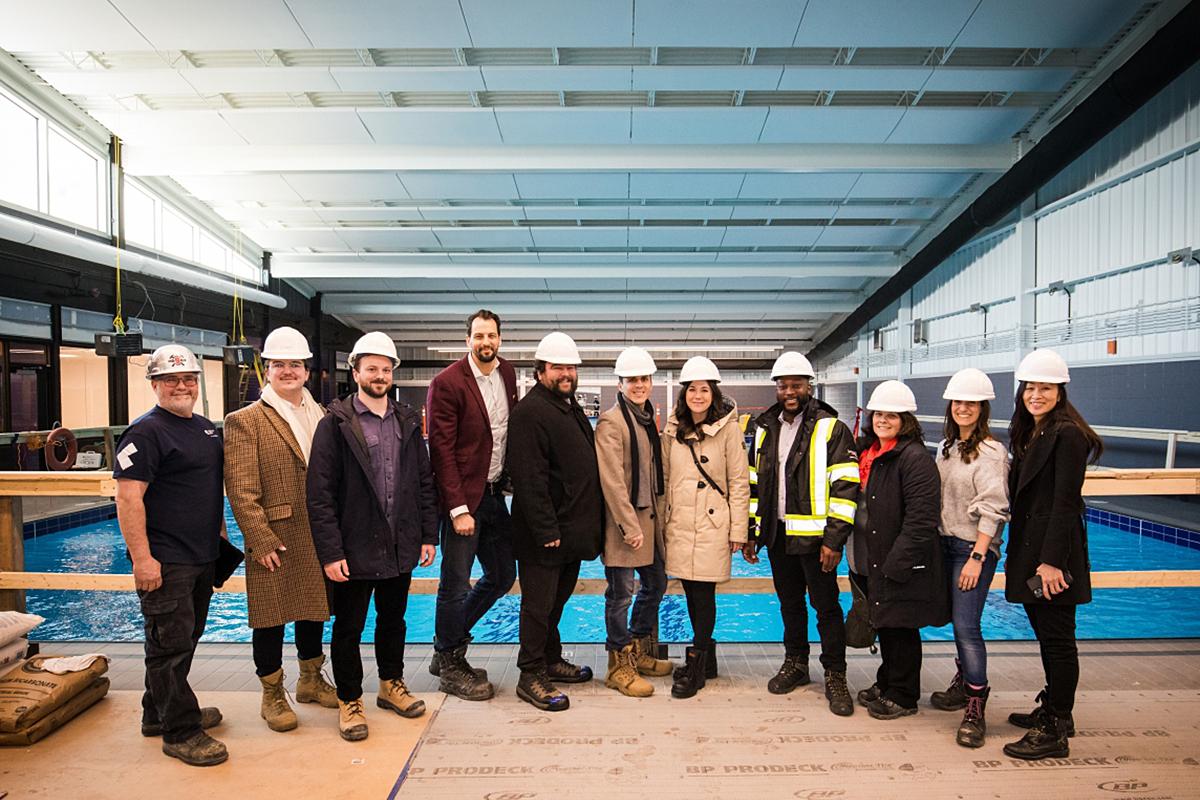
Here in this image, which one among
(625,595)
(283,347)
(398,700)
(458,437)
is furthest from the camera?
(625,595)

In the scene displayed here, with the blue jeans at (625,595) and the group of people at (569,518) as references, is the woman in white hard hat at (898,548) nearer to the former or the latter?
the group of people at (569,518)

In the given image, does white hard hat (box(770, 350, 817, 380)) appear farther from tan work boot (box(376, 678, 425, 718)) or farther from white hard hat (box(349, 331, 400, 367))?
tan work boot (box(376, 678, 425, 718))

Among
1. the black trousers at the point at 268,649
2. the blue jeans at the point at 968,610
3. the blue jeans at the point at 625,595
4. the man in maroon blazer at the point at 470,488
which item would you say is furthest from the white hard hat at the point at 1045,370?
the black trousers at the point at 268,649

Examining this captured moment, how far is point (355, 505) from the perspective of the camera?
2787 millimetres

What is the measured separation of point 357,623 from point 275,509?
0.61 meters

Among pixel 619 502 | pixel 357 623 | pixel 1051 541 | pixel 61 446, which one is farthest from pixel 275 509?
pixel 61 446

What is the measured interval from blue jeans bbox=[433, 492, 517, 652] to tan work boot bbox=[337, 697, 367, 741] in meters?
0.50

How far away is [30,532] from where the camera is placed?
910 cm

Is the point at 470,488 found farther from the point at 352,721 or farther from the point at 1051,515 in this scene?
the point at 1051,515

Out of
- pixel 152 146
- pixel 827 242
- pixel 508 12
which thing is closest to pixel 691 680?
pixel 508 12

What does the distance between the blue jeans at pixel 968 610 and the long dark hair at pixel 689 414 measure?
117 centimetres

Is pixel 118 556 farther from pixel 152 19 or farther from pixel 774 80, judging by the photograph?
pixel 774 80

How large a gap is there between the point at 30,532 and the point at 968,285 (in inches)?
691

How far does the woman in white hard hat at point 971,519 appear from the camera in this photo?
2779 millimetres
